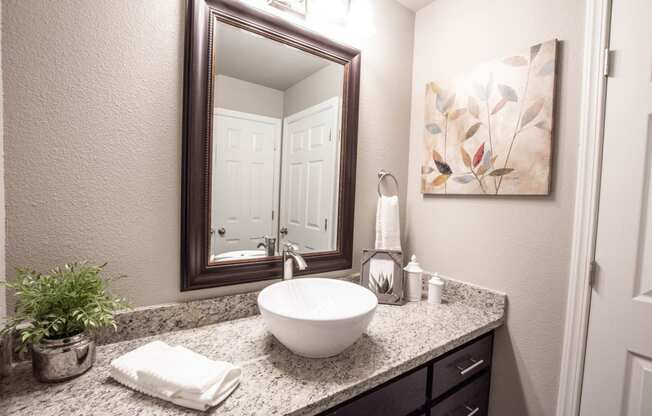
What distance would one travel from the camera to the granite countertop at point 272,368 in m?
0.61

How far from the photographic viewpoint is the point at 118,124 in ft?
2.77

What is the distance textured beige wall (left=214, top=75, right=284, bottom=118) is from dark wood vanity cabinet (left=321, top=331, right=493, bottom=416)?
971 millimetres

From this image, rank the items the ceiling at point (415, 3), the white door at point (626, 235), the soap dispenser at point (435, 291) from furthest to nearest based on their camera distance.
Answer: the ceiling at point (415, 3) < the soap dispenser at point (435, 291) < the white door at point (626, 235)

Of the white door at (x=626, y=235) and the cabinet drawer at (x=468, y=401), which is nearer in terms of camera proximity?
the white door at (x=626, y=235)

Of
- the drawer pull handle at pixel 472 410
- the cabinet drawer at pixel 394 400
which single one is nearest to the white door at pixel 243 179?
the cabinet drawer at pixel 394 400

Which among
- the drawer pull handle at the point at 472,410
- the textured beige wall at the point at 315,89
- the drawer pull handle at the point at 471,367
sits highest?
the textured beige wall at the point at 315,89

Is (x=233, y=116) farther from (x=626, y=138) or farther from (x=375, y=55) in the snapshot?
(x=626, y=138)

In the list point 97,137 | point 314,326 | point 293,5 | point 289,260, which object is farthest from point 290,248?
point 293,5

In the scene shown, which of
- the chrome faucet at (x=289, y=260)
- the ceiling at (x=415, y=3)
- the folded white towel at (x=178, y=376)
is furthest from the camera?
the ceiling at (x=415, y=3)

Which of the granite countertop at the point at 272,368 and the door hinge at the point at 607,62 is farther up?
the door hinge at the point at 607,62

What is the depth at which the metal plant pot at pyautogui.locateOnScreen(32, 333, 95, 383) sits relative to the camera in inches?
25.7

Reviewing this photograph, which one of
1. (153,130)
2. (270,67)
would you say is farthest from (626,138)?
(153,130)

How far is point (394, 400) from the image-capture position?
833mm

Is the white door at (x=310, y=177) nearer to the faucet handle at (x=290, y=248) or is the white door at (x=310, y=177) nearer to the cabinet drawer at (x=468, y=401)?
the faucet handle at (x=290, y=248)
